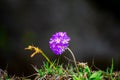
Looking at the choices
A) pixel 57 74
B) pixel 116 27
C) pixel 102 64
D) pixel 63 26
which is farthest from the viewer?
pixel 116 27

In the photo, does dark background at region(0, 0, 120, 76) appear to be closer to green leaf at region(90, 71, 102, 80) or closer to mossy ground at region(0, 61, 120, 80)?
mossy ground at region(0, 61, 120, 80)

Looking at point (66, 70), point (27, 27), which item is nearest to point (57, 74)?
point (66, 70)

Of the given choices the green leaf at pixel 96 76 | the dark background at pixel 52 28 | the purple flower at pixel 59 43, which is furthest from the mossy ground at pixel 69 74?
the dark background at pixel 52 28

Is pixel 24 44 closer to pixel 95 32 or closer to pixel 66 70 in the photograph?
pixel 95 32

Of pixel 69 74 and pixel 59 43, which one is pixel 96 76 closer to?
pixel 69 74

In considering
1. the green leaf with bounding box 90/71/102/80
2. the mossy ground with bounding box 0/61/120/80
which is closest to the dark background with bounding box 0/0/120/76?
the mossy ground with bounding box 0/61/120/80

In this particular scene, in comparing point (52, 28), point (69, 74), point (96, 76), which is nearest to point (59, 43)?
point (69, 74)

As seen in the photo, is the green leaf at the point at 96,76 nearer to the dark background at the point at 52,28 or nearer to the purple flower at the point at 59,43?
the purple flower at the point at 59,43

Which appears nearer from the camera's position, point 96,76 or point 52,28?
point 96,76

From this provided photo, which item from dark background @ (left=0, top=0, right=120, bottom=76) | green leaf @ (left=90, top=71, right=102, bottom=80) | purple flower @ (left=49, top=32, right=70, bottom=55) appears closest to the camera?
green leaf @ (left=90, top=71, right=102, bottom=80)

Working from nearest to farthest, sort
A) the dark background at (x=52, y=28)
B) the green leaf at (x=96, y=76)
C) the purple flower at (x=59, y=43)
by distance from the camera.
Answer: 1. the green leaf at (x=96, y=76)
2. the purple flower at (x=59, y=43)
3. the dark background at (x=52, y=28)

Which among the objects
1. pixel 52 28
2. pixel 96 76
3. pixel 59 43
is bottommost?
pixel 96 76
